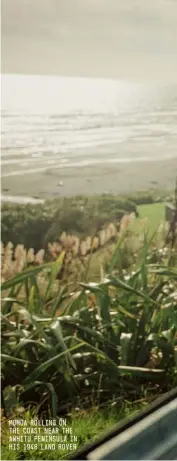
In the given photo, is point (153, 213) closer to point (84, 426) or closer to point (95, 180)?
point (95, 180)

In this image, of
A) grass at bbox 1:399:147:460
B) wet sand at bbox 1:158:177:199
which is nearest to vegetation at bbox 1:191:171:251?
wet sand at bbox 1:158:177:199

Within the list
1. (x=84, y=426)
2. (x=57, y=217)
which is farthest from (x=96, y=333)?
(x=57, y=217)

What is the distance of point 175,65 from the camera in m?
3.22

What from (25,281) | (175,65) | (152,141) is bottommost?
(25,281)

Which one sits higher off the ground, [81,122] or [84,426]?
[81,122]

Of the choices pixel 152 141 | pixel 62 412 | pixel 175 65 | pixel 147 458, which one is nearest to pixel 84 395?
pixel 62 412

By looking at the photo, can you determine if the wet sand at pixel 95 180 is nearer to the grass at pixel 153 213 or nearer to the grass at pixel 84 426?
the grass at pixel 153 213

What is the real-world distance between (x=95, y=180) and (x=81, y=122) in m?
0.19

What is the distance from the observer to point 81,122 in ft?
9.85

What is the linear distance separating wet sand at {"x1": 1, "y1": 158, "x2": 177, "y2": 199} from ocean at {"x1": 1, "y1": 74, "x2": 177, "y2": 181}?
0.07ft

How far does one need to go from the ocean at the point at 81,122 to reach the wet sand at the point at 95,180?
21 millimetres

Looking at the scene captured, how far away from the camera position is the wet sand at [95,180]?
291cm

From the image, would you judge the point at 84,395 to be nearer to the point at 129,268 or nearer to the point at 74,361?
the point at 74,361

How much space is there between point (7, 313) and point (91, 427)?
0.47m
